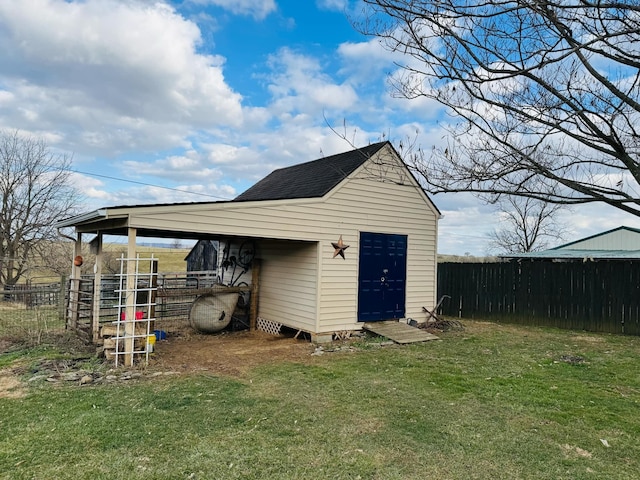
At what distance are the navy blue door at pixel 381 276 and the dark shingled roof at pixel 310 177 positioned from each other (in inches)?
58.6

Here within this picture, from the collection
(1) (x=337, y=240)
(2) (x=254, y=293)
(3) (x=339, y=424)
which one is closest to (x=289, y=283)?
(2) (x=254, y=293)

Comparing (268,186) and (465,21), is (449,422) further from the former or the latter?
(268,186)

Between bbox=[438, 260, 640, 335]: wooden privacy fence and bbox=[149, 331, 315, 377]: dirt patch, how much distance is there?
610 cm

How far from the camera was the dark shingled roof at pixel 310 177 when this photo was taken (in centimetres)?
903

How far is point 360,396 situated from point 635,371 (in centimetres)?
457

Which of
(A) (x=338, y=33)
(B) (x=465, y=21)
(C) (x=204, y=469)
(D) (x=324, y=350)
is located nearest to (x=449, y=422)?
(C) (x=204, y=469)

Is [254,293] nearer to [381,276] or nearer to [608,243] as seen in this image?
[381,276]

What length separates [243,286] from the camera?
32.9 ft

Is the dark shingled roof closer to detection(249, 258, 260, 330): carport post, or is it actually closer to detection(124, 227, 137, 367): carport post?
detection(249, 258, 260, 330): carport post

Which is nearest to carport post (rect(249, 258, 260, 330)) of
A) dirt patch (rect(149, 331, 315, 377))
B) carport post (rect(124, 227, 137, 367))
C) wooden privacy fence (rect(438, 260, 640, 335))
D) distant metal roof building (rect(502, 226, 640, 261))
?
dirt patch (rect(149, 331, 315, 377))

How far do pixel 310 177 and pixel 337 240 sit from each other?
2.42 m

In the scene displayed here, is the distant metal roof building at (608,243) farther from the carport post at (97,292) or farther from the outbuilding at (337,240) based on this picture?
the carport post at (97,292)

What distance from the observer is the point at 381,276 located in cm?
942

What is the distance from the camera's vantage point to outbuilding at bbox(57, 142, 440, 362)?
307 inches
